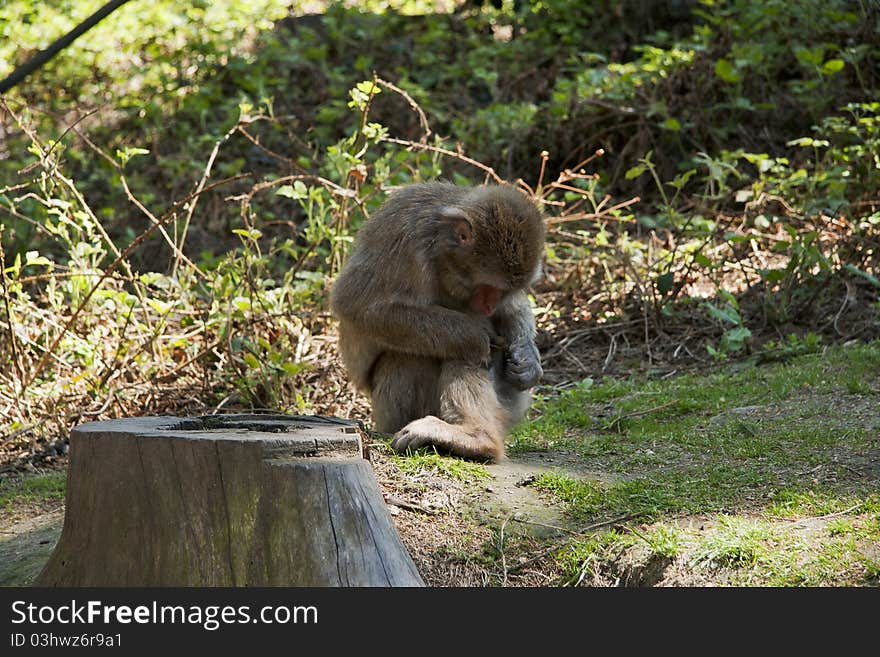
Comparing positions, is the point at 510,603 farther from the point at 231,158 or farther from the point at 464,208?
the point at 231,158

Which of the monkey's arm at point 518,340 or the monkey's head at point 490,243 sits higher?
the monkey's head at point 490,243

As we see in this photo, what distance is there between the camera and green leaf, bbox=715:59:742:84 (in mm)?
10664

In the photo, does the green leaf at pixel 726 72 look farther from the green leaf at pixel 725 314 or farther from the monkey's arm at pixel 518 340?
the monkey's arm at pixel 518 340

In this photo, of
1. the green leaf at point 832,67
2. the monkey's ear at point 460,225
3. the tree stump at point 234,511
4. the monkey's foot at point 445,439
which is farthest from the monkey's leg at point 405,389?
the green leaf at point 832,67

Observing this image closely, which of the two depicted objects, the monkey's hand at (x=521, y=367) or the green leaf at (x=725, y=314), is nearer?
the monkey's hand at (x=521, y=367)

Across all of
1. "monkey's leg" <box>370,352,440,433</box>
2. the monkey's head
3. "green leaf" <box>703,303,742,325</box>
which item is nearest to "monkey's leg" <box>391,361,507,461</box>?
"monkey's leg" <box>370,352,440,433</box>

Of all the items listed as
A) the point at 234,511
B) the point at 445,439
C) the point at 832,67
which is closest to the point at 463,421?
the point at 445,439

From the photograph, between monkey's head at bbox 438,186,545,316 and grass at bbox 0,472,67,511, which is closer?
monkey's head at bbox 438,186,545,316

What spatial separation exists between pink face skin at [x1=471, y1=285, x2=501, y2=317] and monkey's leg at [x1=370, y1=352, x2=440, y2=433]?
1.21 ft

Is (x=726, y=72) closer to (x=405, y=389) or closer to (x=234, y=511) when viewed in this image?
(x=405, y=389)

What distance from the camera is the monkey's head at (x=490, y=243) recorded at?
5.40 meters

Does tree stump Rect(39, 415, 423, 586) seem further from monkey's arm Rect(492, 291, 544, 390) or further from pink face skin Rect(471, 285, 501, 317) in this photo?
monkey's arm Rect(492, 291, 544, 390)

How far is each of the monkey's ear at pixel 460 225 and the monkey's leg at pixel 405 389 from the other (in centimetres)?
66

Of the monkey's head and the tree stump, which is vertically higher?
the monkey's head
